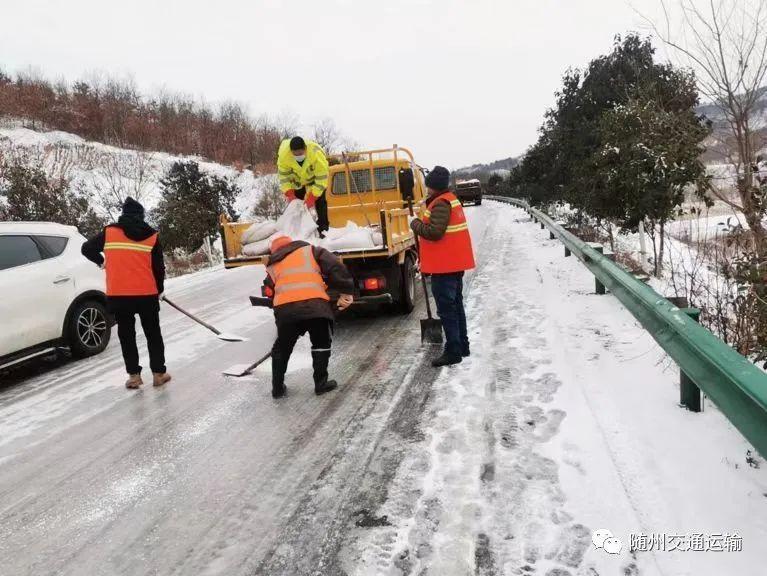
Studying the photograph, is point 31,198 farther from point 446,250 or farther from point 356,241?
point 446,250

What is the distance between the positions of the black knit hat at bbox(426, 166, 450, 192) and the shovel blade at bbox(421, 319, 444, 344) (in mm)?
1550

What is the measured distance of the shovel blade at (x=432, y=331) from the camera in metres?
5.96

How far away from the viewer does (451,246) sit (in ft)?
17.0

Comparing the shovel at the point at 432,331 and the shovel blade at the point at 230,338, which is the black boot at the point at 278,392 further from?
the shovel blade at the point at 230,338

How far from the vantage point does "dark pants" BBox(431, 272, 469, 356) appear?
203 inches

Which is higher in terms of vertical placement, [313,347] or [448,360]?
[313,347]

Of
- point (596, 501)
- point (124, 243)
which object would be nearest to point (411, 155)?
point (124, 243)

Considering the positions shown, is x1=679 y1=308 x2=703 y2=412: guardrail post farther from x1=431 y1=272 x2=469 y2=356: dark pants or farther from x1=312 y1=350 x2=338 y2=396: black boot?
x1=312 y1=350 x2=338 y2=396: black boot

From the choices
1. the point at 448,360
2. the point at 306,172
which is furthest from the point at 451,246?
the point at 306,172

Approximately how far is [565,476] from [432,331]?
3041 mm

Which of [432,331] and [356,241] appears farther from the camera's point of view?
[356,241]

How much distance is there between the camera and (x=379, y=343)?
6.26 m

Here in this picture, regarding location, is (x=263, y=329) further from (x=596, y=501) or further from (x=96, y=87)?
(x=96, y=87)

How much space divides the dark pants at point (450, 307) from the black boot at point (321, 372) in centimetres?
118
